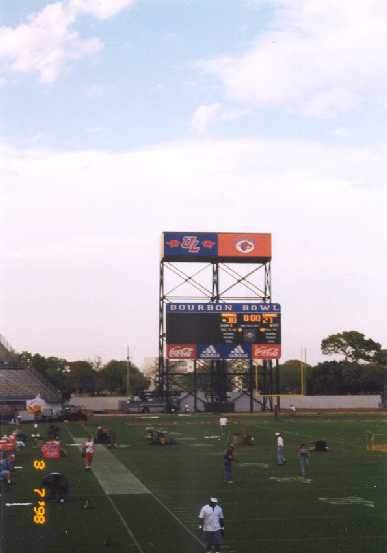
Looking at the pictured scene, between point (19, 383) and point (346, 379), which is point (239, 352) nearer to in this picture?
point (19, 383)

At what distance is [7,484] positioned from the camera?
29.3 meters

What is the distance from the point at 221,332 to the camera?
86250 mm

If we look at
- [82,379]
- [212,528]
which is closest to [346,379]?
[82,379]

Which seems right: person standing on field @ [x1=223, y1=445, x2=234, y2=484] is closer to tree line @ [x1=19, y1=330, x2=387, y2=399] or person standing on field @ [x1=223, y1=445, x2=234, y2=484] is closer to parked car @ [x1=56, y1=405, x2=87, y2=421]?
parked car @ [x1=56, y1=405, x2=87, y2=421]

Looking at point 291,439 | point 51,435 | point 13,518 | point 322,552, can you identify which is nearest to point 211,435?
point 291,439

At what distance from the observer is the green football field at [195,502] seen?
780 inches

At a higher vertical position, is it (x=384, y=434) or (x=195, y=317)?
(x=195, y=317)

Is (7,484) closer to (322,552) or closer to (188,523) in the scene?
(188,523)

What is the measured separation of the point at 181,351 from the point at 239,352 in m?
5.79

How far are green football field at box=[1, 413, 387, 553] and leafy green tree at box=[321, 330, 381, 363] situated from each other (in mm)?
106370

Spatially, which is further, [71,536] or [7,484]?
[7,484]

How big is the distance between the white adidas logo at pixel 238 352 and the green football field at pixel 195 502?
133 feet

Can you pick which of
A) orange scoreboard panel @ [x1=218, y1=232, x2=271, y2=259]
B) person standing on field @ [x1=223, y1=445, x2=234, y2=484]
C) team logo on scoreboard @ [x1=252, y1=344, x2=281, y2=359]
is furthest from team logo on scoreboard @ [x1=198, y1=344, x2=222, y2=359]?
person standing on field @ [x1=223, y1=445, x2=234, y2=484]

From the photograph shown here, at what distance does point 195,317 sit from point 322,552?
6778cm
